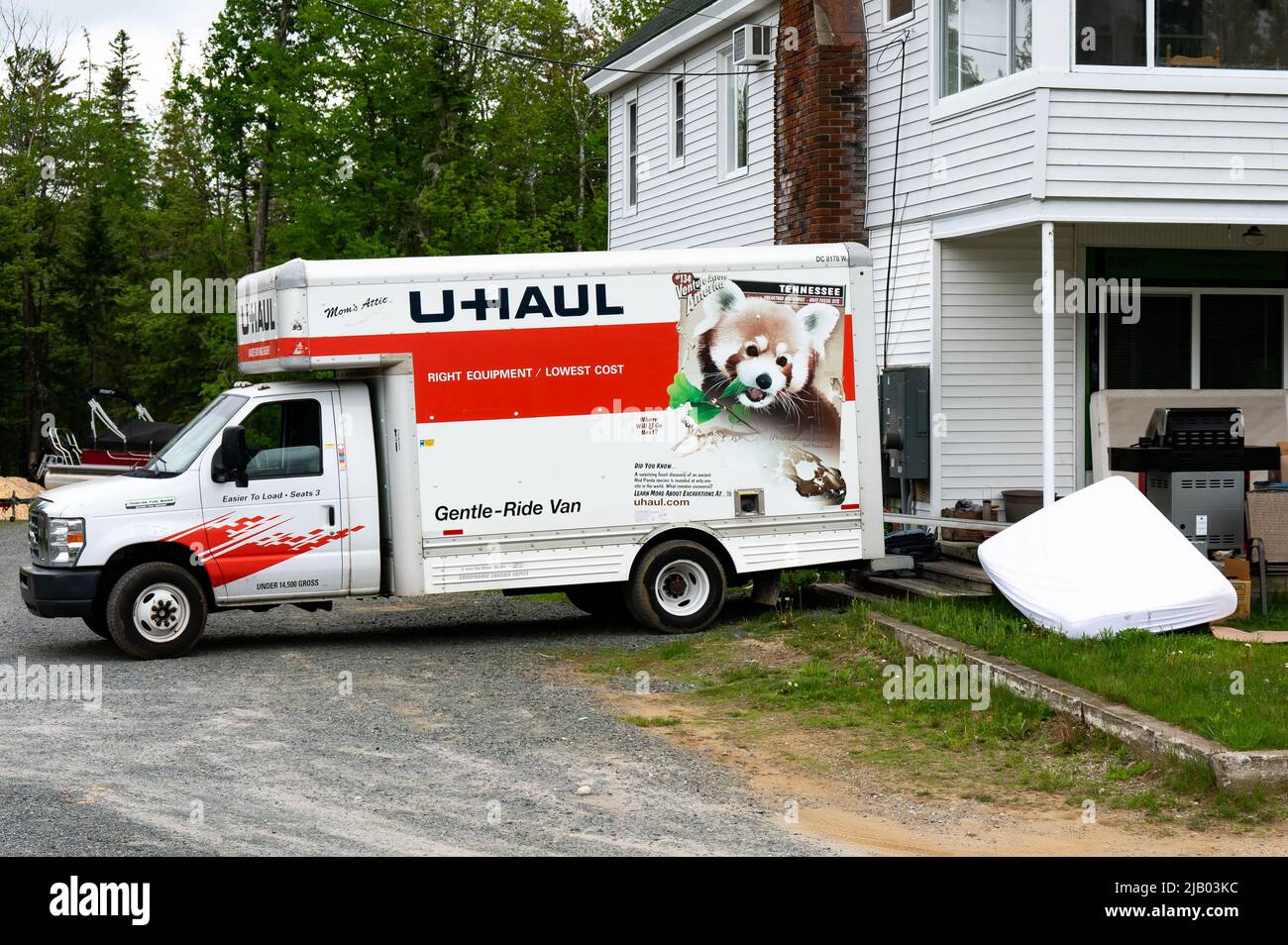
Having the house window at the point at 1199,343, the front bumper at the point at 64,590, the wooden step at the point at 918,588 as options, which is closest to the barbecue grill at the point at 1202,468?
Answer: the wooden step at the point at 918,588

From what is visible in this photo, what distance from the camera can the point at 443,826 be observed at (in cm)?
732

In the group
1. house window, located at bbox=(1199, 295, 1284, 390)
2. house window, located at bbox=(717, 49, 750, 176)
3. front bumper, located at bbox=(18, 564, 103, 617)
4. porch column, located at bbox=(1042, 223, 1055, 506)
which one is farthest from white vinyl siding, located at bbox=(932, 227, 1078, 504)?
front bumper, located at bbox=(18, 564, 103, 617)

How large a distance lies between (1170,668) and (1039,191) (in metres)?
5.50

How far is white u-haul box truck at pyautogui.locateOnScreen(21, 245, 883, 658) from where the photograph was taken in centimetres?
1231

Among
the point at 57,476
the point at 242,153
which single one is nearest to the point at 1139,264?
the point at 57,476

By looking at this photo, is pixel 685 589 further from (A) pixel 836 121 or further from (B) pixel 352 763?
(A) pixel 836 121

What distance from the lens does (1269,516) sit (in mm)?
12414

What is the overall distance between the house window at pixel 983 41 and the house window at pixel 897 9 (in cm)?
67

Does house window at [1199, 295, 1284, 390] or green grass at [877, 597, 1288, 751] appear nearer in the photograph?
green grass at [877, 597, 1288, 751]

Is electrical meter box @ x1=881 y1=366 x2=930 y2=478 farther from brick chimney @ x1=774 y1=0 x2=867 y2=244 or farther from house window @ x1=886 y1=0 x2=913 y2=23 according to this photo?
house window @ x1=886 y1=0 x2=913 y2=23

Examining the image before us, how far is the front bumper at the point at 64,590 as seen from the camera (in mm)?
11969

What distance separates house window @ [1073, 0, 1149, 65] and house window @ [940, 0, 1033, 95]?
48cm

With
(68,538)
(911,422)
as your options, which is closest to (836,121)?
(911,422)

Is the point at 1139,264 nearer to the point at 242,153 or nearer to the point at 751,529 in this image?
the point at 751,529
